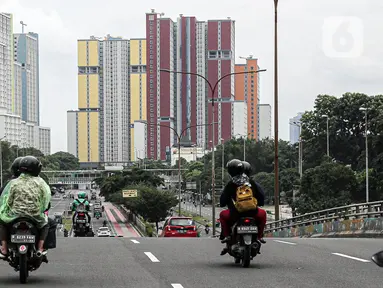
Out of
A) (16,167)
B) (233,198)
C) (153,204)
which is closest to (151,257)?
(233,198)

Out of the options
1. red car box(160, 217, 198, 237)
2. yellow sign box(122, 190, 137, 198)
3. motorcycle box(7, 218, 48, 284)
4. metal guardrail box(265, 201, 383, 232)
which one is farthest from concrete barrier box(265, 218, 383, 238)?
yellow sign box(122, 190, 137, 198)

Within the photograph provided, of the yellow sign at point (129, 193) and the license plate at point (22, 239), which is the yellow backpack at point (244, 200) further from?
the yellow sign at point (129, 193)

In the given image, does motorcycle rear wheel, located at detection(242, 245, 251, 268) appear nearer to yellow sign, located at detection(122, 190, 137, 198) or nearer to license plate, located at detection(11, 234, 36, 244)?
license plate, located at detection(11, 234, 36, 244)

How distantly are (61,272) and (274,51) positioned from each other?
1033 inches

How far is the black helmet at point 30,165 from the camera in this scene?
36.0ft

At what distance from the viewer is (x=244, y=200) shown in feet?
40.9

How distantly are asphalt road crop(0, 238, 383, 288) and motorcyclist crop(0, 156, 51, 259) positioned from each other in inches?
25.7

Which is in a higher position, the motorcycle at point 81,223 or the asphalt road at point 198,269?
the asphalt road at point 198,269

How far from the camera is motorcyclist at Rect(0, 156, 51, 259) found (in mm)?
10633

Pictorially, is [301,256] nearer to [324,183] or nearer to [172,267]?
[172,267]

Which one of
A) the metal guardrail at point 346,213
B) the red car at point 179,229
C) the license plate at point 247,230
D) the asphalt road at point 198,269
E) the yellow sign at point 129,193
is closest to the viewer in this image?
the asphalt road at point 198,269

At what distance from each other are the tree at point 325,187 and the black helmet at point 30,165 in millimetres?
55837

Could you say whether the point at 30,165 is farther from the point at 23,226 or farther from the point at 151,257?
the point at 151,257

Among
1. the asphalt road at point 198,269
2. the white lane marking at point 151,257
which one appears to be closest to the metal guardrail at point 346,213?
the asphalt road at point 198,269
